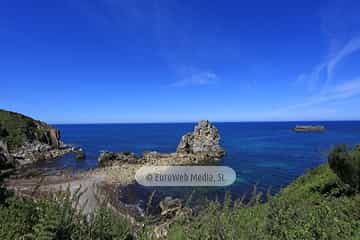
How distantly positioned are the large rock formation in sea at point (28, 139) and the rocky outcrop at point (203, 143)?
23.8 metres

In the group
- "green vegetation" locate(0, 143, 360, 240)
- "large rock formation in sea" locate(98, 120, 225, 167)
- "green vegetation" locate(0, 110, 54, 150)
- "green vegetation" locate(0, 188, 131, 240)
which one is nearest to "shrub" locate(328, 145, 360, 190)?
"green vegetation" locate(0, 143, 360, 240)

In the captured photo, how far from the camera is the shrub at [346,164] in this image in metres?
12.7

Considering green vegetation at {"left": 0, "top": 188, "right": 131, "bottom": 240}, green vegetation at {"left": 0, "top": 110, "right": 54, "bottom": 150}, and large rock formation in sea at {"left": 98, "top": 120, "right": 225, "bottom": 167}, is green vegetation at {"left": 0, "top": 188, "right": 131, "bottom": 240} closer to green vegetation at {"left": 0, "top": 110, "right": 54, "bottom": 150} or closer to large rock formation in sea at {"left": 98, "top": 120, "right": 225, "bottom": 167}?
large rock formation in sea at {"left": 98, "top": 120, "right": 225, "bottom": 167}

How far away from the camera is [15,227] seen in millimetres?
3752

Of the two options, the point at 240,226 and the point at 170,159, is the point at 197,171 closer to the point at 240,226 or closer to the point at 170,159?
the point at 170,159

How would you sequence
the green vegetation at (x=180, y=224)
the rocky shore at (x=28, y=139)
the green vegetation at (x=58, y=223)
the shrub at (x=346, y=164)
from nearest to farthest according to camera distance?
the green vegetation at (x=58, y=223) < the green vegetation at (x=180, y=224) < the shrub at (x=346, y=164) < the rocky shore at (x=28, y=139)

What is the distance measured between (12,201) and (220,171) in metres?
40.2

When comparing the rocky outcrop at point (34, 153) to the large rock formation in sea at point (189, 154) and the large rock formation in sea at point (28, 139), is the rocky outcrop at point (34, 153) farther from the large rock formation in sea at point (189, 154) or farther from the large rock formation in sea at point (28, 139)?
the large rock formation in sea at point (189, 154)

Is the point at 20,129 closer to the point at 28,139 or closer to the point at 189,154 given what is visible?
the point at 28,139

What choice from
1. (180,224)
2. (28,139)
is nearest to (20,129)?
(28,139)

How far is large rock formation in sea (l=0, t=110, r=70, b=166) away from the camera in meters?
49.8

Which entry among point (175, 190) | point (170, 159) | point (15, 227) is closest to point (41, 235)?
point (15, 227)

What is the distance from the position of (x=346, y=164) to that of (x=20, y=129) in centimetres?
5771

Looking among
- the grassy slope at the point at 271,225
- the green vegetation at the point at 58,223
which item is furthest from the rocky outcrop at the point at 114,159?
the green vegetation at the point at 58,223
